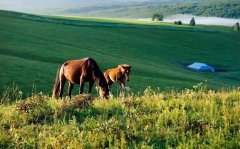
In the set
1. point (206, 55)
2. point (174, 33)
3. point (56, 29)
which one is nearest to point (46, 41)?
point (56, 29)

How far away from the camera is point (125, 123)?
1068 centimetres

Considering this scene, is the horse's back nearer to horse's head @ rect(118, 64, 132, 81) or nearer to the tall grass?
the tall grass

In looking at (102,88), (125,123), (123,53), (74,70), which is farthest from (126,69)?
(123,53)

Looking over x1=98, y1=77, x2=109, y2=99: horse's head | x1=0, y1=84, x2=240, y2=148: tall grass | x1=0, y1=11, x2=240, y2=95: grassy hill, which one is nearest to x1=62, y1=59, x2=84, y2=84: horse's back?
x1=98, y1=77, x2=109, y2=99: horse's head

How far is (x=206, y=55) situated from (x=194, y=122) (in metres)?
107

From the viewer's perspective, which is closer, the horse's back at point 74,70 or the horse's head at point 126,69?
the horse's back at point 74,70

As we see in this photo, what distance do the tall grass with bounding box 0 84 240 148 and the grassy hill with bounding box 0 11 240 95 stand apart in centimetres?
2923

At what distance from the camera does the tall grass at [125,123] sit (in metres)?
9.63

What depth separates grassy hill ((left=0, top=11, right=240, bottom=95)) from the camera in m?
52.9

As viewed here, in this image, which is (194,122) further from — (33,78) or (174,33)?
(174,33)

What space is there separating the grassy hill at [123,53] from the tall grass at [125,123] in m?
29.2

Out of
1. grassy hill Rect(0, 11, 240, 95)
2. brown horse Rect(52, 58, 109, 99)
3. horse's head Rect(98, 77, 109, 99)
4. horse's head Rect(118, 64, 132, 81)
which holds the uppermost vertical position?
brown horse Rect(52, 58, 109, 99)

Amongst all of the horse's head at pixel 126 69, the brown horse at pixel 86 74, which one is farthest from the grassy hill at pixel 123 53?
the brown horse at pixel 86 74

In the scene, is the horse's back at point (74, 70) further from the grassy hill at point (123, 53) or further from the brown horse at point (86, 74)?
the grassy hill at point (123, 53)
